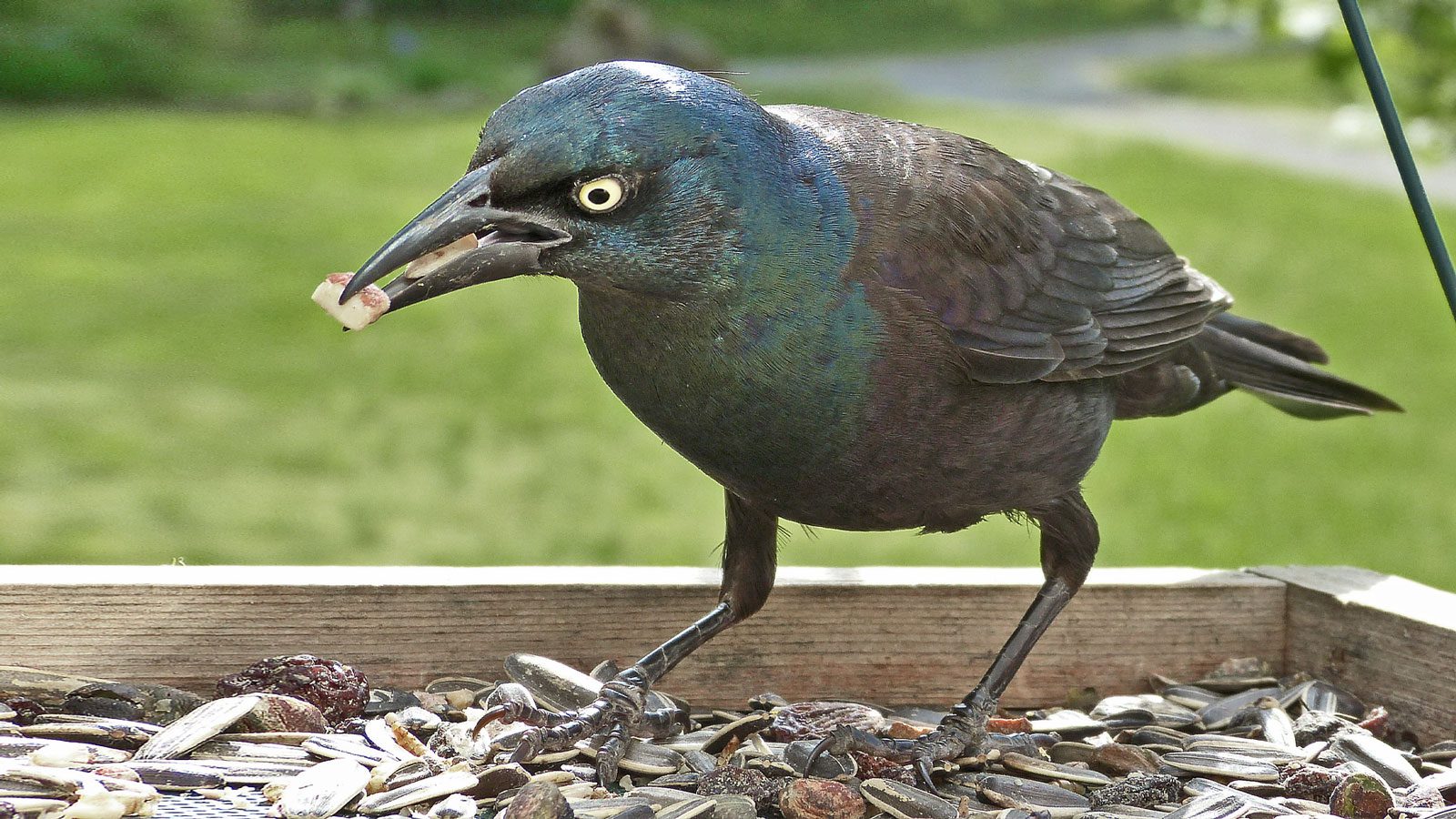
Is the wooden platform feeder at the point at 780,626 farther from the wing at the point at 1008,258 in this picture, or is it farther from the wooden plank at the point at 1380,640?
the wing at the point at 1008,258

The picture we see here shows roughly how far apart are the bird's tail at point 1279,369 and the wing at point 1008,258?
0.17m

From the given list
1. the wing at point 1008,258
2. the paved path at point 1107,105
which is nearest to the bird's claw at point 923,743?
the wing at point 1008,258

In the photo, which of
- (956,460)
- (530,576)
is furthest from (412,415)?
(956,460)

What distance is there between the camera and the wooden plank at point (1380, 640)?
3006mm

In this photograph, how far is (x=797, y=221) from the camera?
2.36 meters

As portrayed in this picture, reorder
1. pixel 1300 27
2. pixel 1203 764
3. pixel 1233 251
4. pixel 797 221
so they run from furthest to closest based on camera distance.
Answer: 1. pixel 1233 251
2. pixel 1300 27
3. pixel 1203 764
4. pixel 797 221

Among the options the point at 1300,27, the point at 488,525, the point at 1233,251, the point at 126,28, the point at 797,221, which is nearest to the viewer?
the point at 797,221

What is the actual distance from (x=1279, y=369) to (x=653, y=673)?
4.96 feet

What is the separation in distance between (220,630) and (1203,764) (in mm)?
1776

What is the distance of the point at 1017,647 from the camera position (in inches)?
116

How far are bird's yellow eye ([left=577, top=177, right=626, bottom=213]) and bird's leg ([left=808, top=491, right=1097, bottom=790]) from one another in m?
1.06

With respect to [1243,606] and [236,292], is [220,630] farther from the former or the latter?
[236,292]

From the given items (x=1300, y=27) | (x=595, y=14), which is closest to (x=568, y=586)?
(x=1300, y=27)

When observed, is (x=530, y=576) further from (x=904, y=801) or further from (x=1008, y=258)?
(x=1008, y=258)
